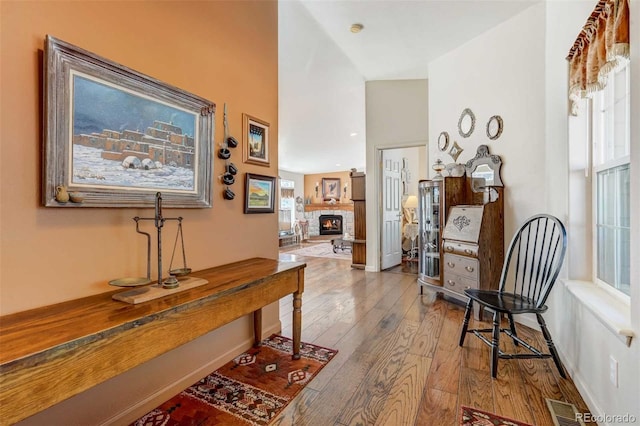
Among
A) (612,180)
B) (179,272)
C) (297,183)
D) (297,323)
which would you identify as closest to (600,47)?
(612,180)

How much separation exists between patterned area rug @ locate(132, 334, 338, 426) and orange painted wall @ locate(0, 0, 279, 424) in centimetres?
13

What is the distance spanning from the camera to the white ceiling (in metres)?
3.02

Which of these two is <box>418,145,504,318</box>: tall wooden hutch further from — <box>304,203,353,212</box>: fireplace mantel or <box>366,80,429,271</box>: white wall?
<box>304,203,353,212</box>: fireplace mantel

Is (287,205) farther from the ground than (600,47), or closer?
closer

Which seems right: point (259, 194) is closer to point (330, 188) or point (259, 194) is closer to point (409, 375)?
point (409, 375)

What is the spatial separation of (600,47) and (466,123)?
6.54ft

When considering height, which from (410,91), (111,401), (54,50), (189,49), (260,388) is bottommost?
(260,388)

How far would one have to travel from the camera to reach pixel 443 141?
12.5ft

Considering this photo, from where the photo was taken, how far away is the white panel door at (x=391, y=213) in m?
5.21

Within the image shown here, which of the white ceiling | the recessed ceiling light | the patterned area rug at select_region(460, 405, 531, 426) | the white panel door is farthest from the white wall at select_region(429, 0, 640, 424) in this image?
the white panel door

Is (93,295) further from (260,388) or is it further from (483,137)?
(483,137)

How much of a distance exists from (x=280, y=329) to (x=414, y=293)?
1921 mm

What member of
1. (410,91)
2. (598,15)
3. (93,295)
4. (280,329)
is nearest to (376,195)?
(410,91)

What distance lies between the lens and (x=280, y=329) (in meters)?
2.66
